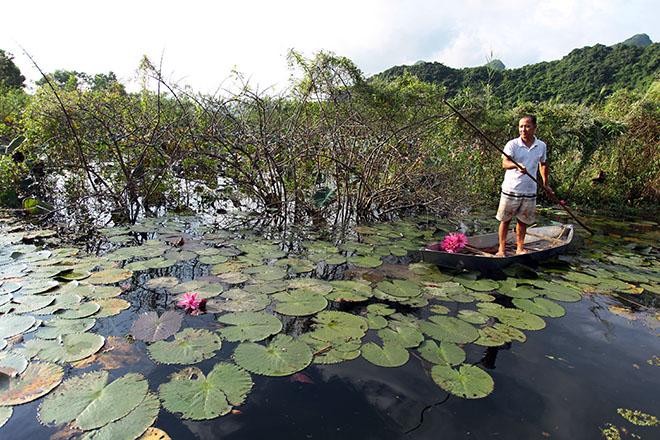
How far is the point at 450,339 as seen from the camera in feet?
8.64

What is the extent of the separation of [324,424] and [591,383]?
1.69 meters

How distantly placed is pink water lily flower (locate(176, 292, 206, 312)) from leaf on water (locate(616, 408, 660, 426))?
276 centimetres

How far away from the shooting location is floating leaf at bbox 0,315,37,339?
239 centimetres

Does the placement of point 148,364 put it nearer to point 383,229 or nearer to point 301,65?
point 383,229

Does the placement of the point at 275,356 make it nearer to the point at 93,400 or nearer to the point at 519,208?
the point at 93,400

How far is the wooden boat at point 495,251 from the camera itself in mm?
3947

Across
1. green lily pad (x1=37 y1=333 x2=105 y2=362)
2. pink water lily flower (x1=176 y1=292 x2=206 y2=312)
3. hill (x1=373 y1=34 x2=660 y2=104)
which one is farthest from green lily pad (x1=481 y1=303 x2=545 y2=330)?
hill (x1=373 y1=34 x2=660 y2=104)

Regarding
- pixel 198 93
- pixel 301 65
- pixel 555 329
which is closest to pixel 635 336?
pixel 555 329

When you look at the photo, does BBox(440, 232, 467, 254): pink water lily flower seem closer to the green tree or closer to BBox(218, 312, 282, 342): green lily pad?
BBox(218, 312, 282, 342): green lily pad

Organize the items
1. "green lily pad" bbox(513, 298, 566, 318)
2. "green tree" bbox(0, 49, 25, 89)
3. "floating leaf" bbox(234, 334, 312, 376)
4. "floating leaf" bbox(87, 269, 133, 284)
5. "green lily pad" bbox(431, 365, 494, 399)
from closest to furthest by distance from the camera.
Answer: "green lily pad" bbox(431, 365, 494, 399) < "floating leaf" bbox(234, 334, 312, 376) < "green lily pad" bbox(513, 298, 566, 318) < "floating leaf" bbox(87, 269, 133, 284) < "green tree" bbox(0, 49, 25, 89)

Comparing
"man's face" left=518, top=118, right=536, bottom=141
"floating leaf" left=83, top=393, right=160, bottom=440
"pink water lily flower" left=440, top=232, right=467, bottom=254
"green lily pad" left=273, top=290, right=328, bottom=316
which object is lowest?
"floating leaf" left=83, top=393, right=160, bottom=440

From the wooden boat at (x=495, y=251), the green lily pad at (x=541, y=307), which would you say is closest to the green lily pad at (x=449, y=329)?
the green lily pad at (x=541, y=307)

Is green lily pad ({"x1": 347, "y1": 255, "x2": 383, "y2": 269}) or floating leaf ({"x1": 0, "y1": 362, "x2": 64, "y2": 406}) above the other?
green lily pad ({"x1": 347, "y1": 255, "x2": 383, "y2": 269})

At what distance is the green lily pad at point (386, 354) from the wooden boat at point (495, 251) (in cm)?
171
